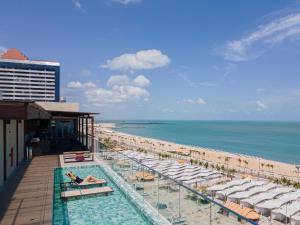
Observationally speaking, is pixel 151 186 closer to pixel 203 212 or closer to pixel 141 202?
pixel 141 202

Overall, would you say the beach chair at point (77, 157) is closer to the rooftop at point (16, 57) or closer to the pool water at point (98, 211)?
the pool water at point (98, 211)

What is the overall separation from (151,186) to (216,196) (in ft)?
29.5

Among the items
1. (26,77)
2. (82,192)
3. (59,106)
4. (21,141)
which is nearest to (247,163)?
(59,106)

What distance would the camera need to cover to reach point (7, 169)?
11.0 metres

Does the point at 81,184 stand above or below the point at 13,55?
below

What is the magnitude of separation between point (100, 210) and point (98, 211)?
0.32 ft

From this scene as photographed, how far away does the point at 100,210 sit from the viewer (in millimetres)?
8344

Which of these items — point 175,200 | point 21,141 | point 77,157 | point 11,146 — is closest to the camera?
point 175,200

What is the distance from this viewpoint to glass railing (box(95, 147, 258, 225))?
492 cm

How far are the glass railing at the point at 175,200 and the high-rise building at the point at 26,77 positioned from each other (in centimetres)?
8738

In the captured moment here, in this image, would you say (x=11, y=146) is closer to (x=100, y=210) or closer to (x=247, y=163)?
(x=100, y=210)

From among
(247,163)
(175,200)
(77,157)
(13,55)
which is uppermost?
(13,55)

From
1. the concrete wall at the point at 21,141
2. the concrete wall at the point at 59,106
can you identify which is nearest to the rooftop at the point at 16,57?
the concrete wall at the point at 59,106

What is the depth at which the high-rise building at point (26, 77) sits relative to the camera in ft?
289
